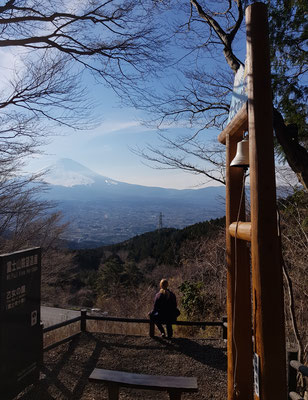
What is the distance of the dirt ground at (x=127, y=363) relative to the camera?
A: 423 cm

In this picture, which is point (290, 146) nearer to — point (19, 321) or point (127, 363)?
point (127, 363)

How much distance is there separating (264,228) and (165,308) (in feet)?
15.8

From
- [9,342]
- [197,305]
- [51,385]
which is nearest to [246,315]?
[9,342]

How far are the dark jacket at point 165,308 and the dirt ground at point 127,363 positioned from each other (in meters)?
0.50

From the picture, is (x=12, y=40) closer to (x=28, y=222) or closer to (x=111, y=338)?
(x=111, y=338)

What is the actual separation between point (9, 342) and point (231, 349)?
277cm

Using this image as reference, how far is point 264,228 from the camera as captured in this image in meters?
1.73

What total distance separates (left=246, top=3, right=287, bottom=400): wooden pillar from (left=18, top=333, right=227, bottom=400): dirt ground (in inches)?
122

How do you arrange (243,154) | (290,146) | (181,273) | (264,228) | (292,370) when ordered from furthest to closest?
1. (181,273)
2. (290,146)
3. (292,370)
4. (243,154)
5. (264,228)

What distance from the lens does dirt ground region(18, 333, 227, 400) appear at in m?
4.23

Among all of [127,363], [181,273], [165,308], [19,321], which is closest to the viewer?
[19,321]

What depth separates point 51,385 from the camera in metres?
4.35

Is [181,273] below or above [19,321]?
below

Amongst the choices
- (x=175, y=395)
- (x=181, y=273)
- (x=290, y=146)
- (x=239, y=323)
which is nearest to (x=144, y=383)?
(x=175, y=395)
